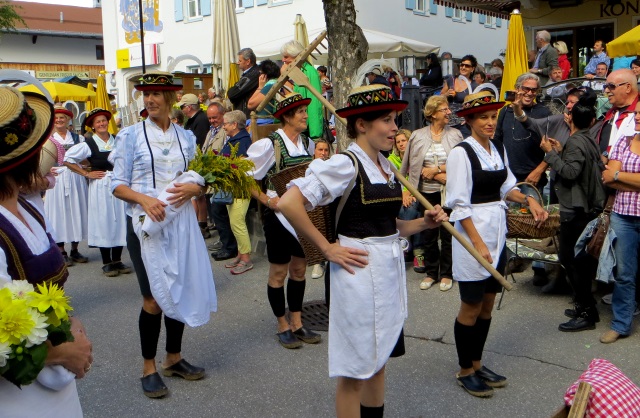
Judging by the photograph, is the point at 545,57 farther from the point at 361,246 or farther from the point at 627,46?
the point at 361,246

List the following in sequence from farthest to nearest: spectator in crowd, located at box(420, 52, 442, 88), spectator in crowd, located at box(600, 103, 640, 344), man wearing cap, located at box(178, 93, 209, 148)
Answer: spectator in crowd, located at box(420, 52, 442, 88)
man wearing cap, located at box(178, 93, 209, 148)
spectator in crowd, located at box(600, 103, 640, 344)

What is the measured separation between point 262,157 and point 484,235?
2.00 m

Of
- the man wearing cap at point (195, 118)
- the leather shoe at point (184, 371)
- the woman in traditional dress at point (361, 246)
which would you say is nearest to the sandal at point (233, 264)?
the man wearing cap at point (195, 118)

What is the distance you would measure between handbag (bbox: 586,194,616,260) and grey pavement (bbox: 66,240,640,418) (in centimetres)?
70

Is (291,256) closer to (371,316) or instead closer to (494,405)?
(494,405)

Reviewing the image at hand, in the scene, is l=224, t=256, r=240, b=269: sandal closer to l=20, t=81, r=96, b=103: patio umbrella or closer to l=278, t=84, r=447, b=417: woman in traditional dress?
l=278, t=84, r=447, b=417: woman in traditional dress

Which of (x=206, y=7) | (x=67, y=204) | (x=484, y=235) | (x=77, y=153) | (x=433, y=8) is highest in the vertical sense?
(x=206, y=7)

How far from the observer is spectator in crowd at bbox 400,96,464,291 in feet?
24.2

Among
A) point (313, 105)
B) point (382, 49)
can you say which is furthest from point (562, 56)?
point (313, 105)

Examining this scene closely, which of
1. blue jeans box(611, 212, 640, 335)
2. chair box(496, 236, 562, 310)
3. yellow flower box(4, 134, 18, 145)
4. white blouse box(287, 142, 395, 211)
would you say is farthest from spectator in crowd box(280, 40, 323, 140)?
yellow flower box(4, 134, 18, 145)

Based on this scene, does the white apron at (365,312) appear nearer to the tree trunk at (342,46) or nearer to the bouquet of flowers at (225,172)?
the bouquet of flowers at (225,172)

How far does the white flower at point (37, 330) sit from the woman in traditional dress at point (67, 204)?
796 centimetres

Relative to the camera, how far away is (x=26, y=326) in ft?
6.68

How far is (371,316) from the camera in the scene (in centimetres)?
344
